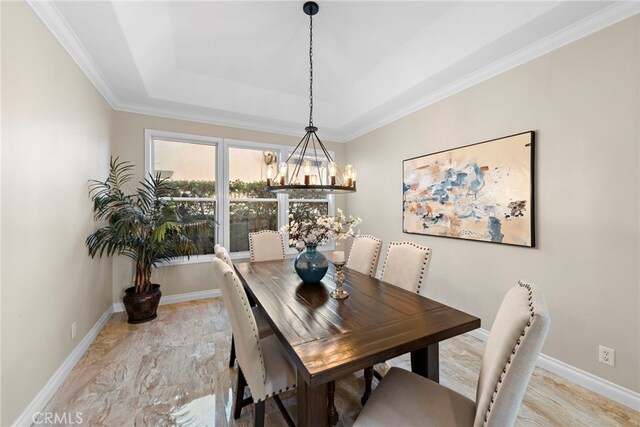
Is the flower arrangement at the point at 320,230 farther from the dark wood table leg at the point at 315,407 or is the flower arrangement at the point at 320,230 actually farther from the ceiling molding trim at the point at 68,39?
the ceiling molding trim at the point at 68,39

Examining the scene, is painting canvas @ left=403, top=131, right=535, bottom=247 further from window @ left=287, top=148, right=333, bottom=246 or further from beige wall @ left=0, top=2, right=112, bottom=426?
beige wall @ left=0, top=2, right=112, bottom=426

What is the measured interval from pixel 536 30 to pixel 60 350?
4489mm

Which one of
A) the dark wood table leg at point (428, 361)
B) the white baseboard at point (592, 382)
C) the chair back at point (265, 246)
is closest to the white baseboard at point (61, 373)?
the chair back at point (265, 246)

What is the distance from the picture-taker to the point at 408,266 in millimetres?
2145

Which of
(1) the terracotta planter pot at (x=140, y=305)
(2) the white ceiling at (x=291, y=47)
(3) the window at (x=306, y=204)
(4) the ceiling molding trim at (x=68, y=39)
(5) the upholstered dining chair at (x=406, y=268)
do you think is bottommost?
(1) the terracotta planter pot at (x=140, y=305)

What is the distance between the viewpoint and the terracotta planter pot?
3.01 m

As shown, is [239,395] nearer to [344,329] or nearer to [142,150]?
[344,329]

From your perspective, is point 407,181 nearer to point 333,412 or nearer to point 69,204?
point 333,412

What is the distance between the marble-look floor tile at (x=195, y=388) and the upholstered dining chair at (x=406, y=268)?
71cm

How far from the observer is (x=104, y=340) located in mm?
2648

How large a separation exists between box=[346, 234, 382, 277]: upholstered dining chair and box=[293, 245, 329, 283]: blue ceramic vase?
0.63 metres

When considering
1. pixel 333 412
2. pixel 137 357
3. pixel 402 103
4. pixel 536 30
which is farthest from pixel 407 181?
pixel 137 357

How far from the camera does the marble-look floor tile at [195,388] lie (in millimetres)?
1699

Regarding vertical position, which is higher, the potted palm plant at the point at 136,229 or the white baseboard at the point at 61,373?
the potted palm plant at the point at 136,229
